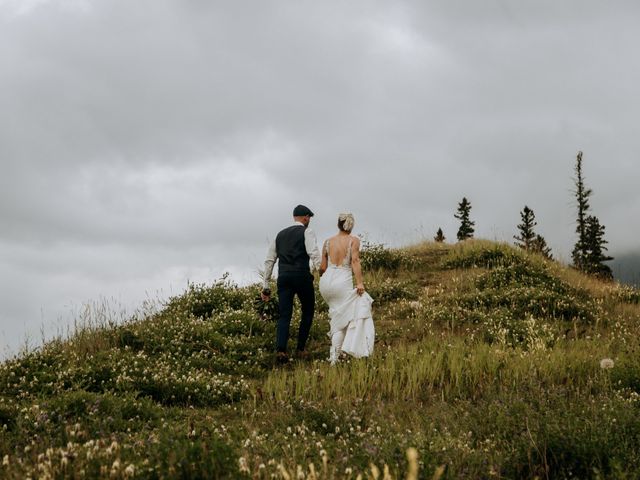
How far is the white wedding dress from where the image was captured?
12.2 m

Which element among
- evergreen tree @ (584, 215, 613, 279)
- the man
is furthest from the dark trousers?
evergreen tree @ (584, 215, 613, 279)

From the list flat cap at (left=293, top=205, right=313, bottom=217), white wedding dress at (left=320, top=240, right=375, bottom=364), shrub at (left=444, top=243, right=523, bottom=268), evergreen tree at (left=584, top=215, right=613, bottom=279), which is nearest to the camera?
white wedding dress at (left=320, top=240, right=375, bottom=364)

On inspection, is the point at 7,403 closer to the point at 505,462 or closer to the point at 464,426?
the point at 464,426

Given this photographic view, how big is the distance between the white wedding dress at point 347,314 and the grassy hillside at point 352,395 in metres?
0.47

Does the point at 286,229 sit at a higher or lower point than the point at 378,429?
higher

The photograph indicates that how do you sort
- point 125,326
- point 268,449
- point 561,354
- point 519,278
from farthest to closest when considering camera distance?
point 519,278 < point 125,326 < point 561,354 < point 268,449

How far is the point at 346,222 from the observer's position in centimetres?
1253

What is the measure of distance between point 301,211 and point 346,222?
0.97 meters

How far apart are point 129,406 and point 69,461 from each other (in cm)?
331

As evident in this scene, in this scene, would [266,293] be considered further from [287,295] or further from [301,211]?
[301,211]

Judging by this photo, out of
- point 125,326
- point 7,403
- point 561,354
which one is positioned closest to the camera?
point 7,403

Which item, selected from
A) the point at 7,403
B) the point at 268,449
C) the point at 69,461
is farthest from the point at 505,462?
the point at 7,403

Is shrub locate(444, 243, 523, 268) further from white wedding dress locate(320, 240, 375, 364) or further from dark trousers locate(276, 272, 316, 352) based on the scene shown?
dark trousers locate(276, 272, 316, 352)

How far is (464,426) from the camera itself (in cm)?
669
